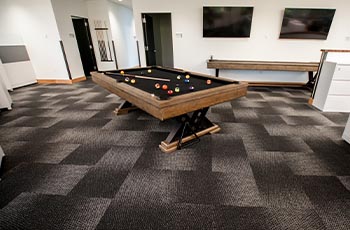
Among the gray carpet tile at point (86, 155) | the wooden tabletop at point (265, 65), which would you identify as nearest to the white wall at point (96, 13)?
the wooden tabletop at point (265, 65)

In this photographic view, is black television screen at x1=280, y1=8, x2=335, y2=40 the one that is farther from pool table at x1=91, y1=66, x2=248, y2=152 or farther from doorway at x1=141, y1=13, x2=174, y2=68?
doorway at x1=141, y1=13, x2=174, y2=68

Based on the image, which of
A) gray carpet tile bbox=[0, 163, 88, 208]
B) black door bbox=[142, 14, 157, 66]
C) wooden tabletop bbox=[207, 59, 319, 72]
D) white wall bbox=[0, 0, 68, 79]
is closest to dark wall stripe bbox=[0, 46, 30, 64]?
white wall bbox=[0, 0, 68, 79]

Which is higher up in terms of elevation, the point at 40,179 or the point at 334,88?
the point at 334,88

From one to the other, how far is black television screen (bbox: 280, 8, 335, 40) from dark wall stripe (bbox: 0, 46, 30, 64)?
7233 mm

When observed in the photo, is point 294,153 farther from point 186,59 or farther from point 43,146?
point 186,59

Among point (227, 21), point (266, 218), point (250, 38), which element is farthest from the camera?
point (250, 38)

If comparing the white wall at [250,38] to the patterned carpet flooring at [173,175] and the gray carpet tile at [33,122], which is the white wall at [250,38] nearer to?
the patterned carpet flooring at [173,175]

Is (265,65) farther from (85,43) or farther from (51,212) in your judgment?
(85,43)

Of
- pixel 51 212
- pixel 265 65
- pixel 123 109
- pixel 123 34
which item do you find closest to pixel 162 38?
pixel 123 34

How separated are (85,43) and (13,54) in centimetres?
211

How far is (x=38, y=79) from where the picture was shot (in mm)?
5570

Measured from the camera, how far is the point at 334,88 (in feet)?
9.82

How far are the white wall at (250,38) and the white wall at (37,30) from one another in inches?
95.5

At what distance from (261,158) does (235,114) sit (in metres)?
1.25
